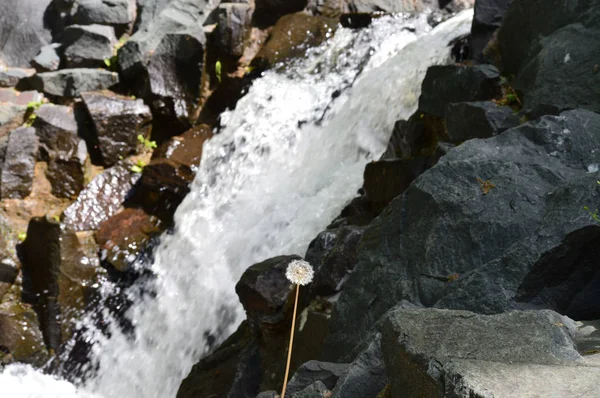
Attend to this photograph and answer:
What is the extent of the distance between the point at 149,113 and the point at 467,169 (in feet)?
24.7

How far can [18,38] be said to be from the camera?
12125 millimetres

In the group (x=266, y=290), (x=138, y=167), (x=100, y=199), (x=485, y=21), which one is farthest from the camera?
(x=138, y=167)

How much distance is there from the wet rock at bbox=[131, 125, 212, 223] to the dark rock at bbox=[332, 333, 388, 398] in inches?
272

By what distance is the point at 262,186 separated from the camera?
834cm

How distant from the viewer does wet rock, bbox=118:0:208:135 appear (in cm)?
995

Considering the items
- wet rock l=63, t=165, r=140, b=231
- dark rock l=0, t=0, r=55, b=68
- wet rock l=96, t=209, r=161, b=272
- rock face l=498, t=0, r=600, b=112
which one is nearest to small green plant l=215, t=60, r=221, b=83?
wet rock l=63, t=165, r=140, b=231

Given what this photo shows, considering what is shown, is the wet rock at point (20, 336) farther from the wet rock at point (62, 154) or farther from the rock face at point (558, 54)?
the rock face at point (558, 54)

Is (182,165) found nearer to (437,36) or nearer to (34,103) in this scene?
(34,103)

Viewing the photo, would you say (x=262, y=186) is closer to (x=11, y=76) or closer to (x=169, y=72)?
(x=169, y=72)

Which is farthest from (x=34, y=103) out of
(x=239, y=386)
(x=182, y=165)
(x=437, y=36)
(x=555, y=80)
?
(x=555, y=80)

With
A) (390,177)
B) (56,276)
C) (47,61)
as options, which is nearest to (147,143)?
(56,276)

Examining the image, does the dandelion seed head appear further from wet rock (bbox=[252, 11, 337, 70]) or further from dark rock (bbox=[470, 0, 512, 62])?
wet rock (bbox=[252, 11, 337, 70])

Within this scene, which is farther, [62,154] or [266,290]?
[62,154]

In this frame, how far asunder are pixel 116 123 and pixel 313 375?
7.84 meters
